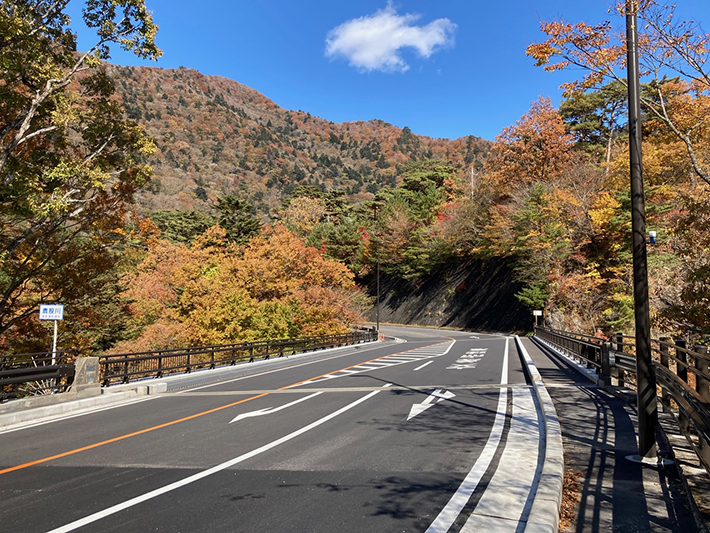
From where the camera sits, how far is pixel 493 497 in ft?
15.1

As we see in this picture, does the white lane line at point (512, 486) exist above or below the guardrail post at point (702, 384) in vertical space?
below

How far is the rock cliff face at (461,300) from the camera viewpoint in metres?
48.5

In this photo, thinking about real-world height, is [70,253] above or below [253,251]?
below

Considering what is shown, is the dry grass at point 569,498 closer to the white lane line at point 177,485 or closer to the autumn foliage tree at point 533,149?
the white lane line at point 177,485

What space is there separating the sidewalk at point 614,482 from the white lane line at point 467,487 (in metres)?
0.91

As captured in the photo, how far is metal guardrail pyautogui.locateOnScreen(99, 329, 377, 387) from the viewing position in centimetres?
1495

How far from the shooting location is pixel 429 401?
1029 centimetres

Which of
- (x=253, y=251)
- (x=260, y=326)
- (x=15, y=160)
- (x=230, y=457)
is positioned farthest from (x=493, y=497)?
(x=253, y=251)

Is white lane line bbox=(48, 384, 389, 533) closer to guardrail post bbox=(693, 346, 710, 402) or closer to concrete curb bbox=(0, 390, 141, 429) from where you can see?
guardrail post bbox=(693, 346, 710, 402)

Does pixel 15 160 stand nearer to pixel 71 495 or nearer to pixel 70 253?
pixel 70 253

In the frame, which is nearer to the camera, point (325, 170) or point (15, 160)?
point (15, 160)

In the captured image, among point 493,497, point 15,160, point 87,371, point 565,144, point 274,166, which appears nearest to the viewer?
point 493,497

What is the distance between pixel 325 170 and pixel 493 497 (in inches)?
6802

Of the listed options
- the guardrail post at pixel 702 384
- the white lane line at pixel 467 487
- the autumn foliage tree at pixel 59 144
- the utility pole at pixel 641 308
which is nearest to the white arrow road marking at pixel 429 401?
the white lane line at pixel 467 487
